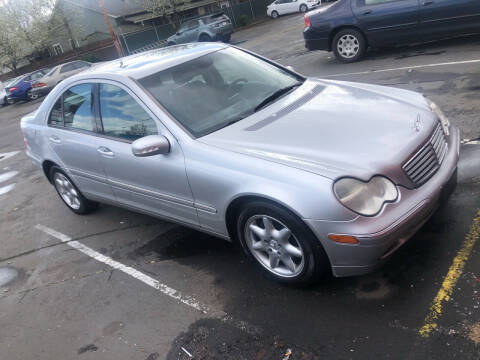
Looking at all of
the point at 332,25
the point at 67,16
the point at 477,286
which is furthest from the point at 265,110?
the point at 67,16

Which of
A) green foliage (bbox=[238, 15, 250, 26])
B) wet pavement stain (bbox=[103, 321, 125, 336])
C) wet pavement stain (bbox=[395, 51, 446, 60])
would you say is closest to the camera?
wet pavement stain (bbox=[103, 321, 125, 336])

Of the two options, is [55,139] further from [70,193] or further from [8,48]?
[8,48]

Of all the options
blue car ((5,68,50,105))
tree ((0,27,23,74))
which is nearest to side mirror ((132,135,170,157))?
blue car ((5,68,50,105))

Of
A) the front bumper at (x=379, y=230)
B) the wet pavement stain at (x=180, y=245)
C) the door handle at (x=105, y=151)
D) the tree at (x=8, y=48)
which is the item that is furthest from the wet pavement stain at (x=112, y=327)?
the tree at (x=8, y=48)

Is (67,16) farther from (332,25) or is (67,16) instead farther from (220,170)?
(220,170)

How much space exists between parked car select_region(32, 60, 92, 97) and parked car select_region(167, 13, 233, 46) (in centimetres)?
543

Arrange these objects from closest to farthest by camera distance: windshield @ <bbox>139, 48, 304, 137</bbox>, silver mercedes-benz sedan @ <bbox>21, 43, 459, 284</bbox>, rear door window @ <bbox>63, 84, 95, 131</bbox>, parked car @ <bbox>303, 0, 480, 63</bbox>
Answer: silver mercedes-benz sedan @ <bbox>21, 43, 459, 284</bbox> → windshield @ <bbox>139, 48, 304, 137</bbox> → rear door window @ <bbox>63, 84, 95, 131</bbox> → parked car @ <bbox>303, 0, 480, 63</bbox>

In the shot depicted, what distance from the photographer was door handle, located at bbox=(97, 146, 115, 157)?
4.11 metres

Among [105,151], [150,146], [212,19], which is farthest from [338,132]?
[212,19]

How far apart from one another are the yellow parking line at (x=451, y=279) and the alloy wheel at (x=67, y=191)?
4.05 meters

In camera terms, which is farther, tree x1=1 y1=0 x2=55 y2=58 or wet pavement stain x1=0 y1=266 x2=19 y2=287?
tree x1=1 y1=0 x2=55 y2=58

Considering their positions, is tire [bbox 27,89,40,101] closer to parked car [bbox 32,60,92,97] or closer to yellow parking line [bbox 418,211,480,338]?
parked car [bbox 32,60,92,97]

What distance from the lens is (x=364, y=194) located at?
110 inches

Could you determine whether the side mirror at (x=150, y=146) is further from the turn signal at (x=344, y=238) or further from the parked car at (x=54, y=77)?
the parked car at (x=54, y=77)
